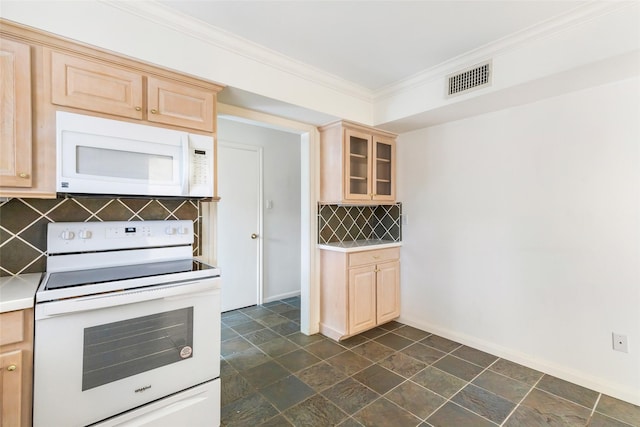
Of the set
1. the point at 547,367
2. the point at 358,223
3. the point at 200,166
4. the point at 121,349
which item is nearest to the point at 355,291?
the point at 358,223

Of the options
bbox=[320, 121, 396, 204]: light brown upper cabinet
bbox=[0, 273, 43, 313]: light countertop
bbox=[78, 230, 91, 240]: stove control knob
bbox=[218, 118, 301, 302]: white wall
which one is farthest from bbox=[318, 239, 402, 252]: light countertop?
bbox=[0, 273, 43, 313]: light countertop

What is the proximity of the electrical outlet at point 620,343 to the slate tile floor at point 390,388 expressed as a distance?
34 centimetres

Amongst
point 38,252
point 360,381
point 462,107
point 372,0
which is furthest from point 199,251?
point 462,107

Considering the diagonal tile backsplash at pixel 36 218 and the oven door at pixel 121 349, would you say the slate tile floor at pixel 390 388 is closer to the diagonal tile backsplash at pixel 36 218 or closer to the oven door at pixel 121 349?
the oven door at pixel 121 349

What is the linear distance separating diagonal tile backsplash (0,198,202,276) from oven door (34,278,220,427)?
588 mm

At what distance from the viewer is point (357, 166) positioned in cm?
311

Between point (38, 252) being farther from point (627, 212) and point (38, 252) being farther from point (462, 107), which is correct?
point (627, 212)

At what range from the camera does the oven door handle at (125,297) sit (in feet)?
4.17

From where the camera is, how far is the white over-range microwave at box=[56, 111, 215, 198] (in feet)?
4.95

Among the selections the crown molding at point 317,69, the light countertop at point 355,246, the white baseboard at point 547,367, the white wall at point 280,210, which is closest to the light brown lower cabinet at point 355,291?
the light countertop at point 355,246

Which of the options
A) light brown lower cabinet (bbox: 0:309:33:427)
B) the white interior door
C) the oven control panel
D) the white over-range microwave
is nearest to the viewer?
light brown lower cabinet (bbox: 0:309:33:427)

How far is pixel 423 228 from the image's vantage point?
3.18 meters

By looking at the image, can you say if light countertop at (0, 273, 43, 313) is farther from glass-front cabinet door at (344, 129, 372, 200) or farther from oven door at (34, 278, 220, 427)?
glass-front cabinet door at (344, 129, 372, 200)

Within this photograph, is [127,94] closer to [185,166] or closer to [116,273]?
[185,166]
